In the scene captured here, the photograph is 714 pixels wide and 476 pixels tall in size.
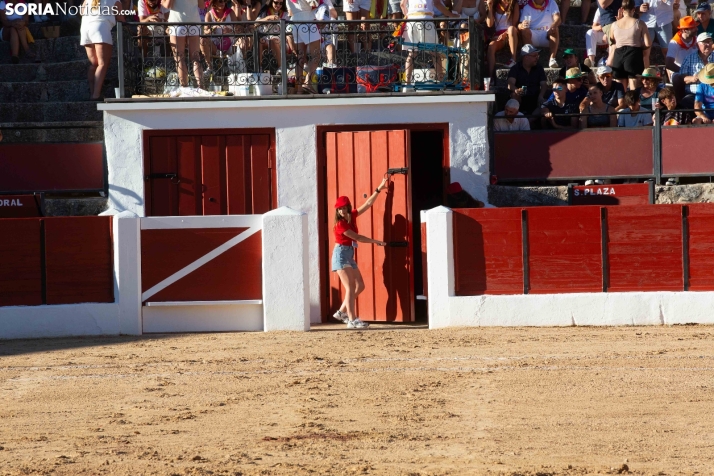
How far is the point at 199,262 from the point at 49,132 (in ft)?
12.0

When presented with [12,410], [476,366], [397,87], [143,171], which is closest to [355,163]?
[397,87]

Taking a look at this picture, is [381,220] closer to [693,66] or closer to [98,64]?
[98,64]

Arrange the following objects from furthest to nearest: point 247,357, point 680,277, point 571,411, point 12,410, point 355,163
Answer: point 355,163
point 680,277
point 247,357
point 12,410
point 571,411

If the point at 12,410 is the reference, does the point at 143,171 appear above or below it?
above

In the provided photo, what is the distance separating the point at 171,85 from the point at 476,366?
6558 mm

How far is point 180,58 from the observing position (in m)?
14.5

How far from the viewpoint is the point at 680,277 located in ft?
42.3

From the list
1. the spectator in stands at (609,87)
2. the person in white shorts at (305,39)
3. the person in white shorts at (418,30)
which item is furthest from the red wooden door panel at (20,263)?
the spectator in stands at (609,87)

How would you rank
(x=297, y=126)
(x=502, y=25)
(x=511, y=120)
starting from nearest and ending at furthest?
(x=297, y=126)
(x=511, y=120)
(x=502, y=25)

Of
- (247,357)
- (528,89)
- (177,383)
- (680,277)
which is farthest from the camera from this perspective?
(528,89)

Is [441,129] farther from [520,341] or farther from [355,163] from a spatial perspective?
[520,341]

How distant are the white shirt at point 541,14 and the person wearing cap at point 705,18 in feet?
7.29

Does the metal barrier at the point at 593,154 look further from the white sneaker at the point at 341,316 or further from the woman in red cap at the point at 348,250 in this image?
the white sneaker at the point at 341,316

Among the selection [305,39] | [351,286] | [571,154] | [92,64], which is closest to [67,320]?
[351,286]
